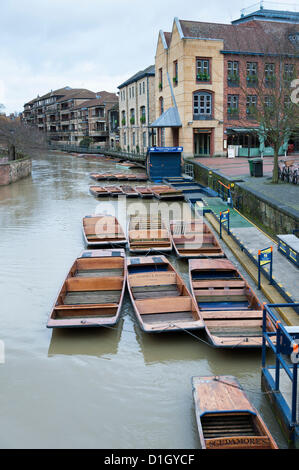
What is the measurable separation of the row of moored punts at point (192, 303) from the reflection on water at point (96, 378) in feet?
1.41

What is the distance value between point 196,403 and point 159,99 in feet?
120

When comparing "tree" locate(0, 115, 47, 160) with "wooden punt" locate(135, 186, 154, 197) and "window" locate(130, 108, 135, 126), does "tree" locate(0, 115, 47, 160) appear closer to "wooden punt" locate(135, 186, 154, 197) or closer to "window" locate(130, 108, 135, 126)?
"window" locate(130, 108, 135, 126)

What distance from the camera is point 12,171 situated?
1330 inches

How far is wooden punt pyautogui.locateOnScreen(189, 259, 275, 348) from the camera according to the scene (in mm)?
8531

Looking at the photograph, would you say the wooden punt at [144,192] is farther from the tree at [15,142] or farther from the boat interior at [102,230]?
the tree at [15,142]

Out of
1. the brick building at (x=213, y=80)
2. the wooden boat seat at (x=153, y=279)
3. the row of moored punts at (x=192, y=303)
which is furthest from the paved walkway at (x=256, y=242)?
the brick building at (x=213, y=80)

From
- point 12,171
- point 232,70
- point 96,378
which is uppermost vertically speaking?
point 232,70

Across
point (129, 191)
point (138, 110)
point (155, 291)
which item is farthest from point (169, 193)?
point (138, 110)

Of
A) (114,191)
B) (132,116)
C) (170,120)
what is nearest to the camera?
Answer: (114,191)

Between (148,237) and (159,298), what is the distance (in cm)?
576

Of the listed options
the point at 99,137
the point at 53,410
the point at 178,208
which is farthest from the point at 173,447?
the point at 99,137

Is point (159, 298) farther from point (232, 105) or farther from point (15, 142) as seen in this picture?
point (15, 142)

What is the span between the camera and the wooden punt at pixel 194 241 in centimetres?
1399

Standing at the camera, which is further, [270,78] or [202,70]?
[202,70]
